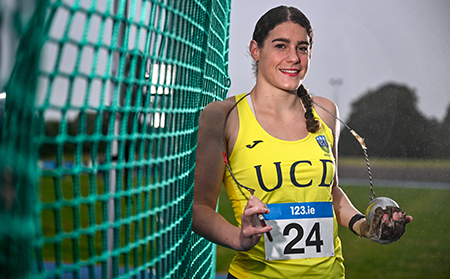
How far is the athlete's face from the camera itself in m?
1.61

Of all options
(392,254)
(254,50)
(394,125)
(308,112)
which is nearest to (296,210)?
(308,112)

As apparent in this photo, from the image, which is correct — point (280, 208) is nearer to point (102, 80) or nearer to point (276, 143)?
point (276, 143)

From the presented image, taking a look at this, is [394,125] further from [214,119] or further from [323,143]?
[214,119]

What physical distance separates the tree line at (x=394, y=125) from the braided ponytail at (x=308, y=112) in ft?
57.6

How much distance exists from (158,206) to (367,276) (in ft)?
20.7

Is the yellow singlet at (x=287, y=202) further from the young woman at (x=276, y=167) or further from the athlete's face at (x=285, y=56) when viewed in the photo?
the athlete's face at (x=285, y=56)

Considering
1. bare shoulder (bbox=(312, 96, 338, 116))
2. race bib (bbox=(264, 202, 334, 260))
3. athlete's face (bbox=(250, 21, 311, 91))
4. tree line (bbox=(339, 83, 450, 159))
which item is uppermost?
tree line (bbox=(339, 83, 450, 159))

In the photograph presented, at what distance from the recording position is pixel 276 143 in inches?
61.8

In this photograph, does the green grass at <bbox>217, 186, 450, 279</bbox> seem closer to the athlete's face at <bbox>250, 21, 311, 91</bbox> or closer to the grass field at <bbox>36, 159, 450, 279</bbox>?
the grass field at <bbox>36, 159, 450, 279</bbox>

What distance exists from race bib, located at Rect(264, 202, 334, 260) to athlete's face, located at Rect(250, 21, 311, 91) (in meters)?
0.47

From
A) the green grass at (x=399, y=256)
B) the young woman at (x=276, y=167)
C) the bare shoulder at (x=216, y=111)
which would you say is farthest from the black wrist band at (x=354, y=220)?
the green grass at (x=399, y=256)

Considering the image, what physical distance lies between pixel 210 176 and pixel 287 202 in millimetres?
300

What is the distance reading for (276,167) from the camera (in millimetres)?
1517

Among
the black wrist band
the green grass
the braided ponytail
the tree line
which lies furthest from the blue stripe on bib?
the tree line
